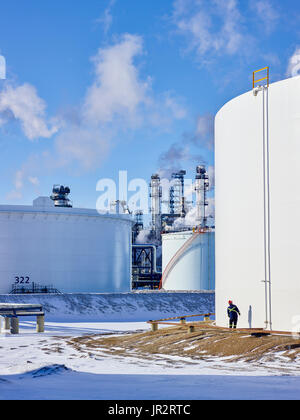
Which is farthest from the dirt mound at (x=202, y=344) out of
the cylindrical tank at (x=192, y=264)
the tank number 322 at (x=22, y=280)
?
the cylindrical tank at (x=192, y=264)

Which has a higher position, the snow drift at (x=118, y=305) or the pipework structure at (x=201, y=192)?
the pipework structure at (x=201, y=192)

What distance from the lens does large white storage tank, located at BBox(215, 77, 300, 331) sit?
1573 cm

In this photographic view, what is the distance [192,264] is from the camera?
42500mm

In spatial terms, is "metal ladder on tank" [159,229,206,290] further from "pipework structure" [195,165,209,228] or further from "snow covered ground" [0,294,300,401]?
"snow covered ground" [0,294,300,401]

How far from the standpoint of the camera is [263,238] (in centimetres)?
1633

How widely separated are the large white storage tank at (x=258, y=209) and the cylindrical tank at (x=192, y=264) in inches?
906

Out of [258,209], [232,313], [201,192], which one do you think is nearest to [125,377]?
[232,313]

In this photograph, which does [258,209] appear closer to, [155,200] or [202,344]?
[202,344]

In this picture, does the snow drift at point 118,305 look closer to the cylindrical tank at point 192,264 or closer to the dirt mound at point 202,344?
the cylindrical tank at point 192,264

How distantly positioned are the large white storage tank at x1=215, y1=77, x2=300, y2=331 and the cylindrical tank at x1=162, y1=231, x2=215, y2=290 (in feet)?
75.5

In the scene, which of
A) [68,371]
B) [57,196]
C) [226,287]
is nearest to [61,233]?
[57,196]

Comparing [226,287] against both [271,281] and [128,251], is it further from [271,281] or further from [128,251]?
[128,251]

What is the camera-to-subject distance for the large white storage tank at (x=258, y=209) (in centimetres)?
1573

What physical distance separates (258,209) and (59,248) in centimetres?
1969
